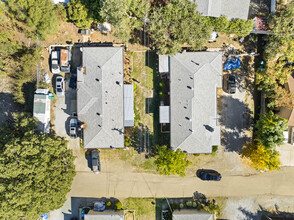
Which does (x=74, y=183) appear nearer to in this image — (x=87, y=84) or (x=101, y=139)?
(x=101, y=139)

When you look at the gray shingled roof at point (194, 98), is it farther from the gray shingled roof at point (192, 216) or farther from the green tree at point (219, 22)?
the gray shingled roof at point (192, 216)

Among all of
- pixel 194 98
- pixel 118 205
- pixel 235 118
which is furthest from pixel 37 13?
pixel 235 118

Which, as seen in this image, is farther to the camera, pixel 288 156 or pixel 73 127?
pixel 288 156

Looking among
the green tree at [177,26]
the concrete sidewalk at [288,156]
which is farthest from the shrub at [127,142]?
the concrete sidewalk at [288,156]

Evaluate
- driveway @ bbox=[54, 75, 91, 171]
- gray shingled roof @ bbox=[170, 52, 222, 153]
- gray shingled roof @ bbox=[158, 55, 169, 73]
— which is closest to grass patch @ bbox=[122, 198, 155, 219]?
driveway @ bbox=[54, 75, 91, 171]

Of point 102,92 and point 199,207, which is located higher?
point 102,92

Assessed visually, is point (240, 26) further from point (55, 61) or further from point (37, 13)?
point (37, 13)
